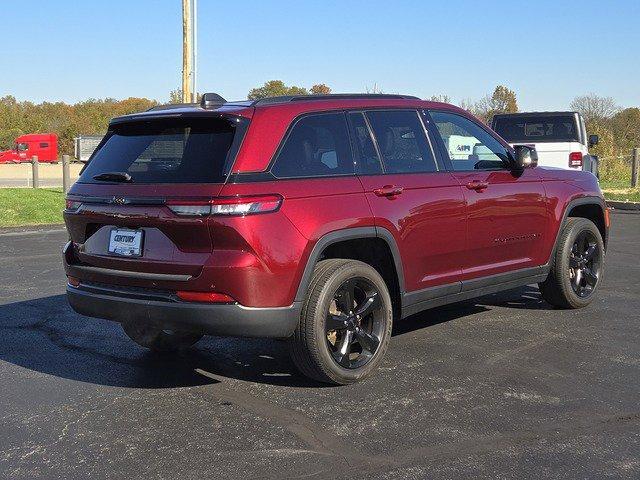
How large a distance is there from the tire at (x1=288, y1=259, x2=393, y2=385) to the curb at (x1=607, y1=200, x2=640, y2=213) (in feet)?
45.0

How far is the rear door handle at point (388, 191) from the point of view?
200 inches

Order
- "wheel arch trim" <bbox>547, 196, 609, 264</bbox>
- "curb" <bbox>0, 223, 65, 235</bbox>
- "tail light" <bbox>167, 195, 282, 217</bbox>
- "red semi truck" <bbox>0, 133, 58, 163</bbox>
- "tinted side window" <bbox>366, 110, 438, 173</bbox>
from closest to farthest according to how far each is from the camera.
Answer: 1. "tail light" <bbox>167, 195, 282, 217</bbox>
2. "tinted side window" <bbox>366, 110, 438, 173</bbox>
3. "wheel arch trim" <bbox>547, 196, 609, 264</bbox>
4. "curb" <bbox>0, 223, 65, 235</bbox>
5. "red semi truck" <bbox>0, 133, 58, 163</bbox>

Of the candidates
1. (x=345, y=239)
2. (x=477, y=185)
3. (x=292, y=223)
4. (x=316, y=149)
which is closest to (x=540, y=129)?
(x=477, y=185)

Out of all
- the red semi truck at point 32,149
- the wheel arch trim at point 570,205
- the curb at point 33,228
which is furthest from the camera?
the red semi truck at point 32,149

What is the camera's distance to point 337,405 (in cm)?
455

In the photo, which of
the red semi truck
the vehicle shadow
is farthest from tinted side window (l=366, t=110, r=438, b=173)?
the red semi truck

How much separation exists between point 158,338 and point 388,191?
79.2 inches

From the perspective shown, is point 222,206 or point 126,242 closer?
point 222,206

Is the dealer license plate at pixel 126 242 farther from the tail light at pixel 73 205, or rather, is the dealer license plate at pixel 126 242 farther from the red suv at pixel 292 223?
the tail light at pixel 73 205

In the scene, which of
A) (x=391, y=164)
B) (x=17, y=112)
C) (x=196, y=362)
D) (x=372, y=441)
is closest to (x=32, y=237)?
(x=196, y=362)

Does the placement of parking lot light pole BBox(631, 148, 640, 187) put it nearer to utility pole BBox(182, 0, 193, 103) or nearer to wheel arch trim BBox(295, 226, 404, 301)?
utility pole BBox(182, 0, 193, 103)

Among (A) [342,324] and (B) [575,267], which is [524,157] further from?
(A) [342,324]

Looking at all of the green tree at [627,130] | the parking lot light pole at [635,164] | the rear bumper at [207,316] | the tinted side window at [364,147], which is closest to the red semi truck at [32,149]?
the green tree at [627,130]

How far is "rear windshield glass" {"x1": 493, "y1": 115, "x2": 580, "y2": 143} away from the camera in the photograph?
51.9 ft
